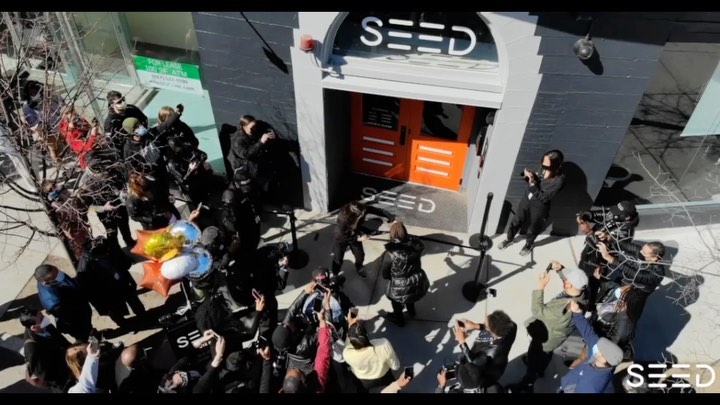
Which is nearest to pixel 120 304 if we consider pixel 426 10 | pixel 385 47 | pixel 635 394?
pixel 385 47

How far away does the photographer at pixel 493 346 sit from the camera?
521 centimetres

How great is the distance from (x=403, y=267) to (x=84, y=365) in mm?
3486

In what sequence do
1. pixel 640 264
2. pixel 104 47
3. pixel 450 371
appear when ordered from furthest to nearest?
1. pixel 104 47
2. pixel 640 264
3. pixel 450 371

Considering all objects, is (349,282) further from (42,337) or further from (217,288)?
(42,337)

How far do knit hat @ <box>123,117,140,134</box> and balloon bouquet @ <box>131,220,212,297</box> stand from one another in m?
1.90

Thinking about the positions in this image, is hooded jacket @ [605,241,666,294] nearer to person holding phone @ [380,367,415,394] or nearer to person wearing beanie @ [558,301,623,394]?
person wearing beanie @ [558,301,623,394]

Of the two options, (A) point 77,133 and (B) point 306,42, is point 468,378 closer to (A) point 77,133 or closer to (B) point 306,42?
(B) point 306,42

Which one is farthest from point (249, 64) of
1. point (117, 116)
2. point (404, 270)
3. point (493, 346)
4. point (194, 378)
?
point (493, 346)

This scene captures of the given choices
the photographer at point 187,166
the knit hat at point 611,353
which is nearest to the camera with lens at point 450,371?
the knit hat at point 611,353

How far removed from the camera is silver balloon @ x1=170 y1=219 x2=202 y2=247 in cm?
630

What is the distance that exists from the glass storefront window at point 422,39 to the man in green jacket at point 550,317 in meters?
2.80

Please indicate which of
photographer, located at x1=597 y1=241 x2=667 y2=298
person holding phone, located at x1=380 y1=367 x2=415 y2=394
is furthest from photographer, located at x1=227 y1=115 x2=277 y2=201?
photographer, located at x1=597 y1=241 x2=667 y2=298

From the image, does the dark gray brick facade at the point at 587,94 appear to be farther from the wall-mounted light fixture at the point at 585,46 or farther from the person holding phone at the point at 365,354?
the person holding phone at the point at 365,354

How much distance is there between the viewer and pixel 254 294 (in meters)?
6.11
